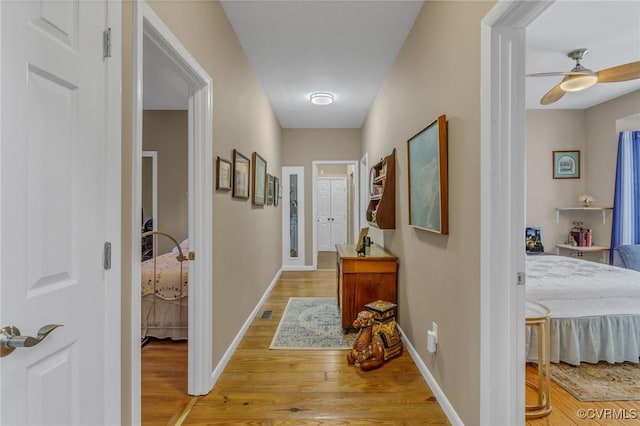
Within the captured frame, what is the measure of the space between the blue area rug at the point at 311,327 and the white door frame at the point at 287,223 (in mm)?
2020

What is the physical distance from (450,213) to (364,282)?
4.58ft

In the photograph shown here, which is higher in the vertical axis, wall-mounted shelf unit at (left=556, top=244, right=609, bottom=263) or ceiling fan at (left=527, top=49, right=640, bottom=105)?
ceiling fan at (left=527, top=49, right=640, bottom=105)

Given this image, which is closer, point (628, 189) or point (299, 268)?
point (628, 189)

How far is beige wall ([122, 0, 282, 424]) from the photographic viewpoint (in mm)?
1238

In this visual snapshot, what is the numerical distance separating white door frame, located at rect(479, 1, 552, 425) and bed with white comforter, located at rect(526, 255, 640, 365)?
49.3 inches

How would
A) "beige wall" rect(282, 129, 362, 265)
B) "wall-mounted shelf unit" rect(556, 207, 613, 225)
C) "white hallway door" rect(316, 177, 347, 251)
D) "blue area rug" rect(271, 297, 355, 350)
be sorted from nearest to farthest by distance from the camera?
"blue area rug" rect(271, 297, 355, 350) → "wall-mounted shelf unit" rect(556, 207, 613, 225) → "beige wall" rect(282, 129, 362, 265) → "white hallway door" rect(316, 177, 347, 251)

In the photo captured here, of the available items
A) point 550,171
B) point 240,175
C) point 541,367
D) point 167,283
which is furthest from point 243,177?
point 550,171

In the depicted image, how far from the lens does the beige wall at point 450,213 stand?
1.52 m

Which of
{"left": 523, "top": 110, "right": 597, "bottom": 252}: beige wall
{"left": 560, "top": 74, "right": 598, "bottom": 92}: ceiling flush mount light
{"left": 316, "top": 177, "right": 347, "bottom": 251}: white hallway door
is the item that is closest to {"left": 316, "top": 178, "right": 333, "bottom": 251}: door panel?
{"left": 316, "top": 177, "right": 347, "bottom": 251}: white hallway door

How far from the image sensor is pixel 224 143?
240 cm

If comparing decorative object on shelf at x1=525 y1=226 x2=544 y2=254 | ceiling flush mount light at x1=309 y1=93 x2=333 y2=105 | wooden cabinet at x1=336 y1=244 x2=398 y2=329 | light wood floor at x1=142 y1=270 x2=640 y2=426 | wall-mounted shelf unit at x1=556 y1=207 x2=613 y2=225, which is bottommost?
light wood floor at x1=142 y1=270 x2=640 y2=426

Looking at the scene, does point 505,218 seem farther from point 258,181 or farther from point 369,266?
point 258,181

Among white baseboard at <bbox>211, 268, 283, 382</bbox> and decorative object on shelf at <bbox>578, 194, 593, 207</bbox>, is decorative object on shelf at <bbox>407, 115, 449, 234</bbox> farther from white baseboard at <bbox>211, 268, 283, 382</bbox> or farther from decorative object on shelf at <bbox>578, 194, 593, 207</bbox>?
decorative object on shelf at <bbox>578, 194, 593, 207</bbox>

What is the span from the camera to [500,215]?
1.34m
